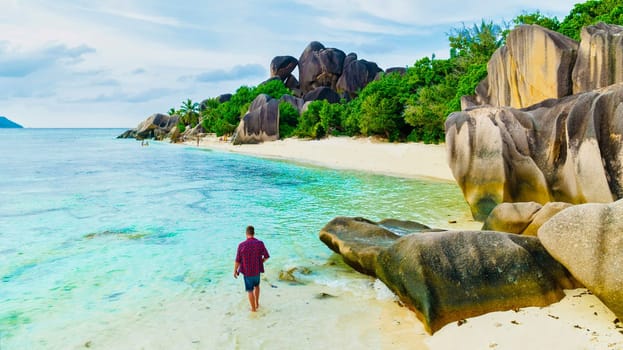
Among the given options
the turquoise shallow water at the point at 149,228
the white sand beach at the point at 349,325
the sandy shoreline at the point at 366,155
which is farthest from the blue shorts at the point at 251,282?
the sandy shoreline at the point at 366,155

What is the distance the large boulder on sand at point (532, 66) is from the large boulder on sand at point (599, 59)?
0.36 meters

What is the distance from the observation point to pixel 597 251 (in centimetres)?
470

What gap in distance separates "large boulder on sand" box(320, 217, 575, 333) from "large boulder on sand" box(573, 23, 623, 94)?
8.72 metres

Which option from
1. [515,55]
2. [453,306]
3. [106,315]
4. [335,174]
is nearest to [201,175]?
[335,174]

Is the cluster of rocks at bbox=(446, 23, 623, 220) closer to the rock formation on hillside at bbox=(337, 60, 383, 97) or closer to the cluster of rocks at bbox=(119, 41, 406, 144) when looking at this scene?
the cluster of rocks at bbox=(119, 41, 406, 144)

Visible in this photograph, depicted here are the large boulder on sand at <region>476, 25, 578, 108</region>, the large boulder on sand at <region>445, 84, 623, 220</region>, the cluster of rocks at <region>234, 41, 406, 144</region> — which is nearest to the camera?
the large boulder on sand at <region>445, 84, 623, 220</region>

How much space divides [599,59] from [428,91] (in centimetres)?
1673

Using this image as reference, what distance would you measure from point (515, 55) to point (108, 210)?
14783 millimetres

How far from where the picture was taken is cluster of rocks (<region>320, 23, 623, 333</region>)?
5.10 meters

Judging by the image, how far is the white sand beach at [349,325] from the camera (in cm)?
470

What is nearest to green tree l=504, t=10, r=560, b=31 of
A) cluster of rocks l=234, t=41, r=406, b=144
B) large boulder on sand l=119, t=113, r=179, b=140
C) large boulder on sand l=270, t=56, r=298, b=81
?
cluster of rocks l=234, t=41, r=406, b=144

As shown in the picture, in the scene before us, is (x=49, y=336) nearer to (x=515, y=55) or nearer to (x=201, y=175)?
(x=515, y=55)

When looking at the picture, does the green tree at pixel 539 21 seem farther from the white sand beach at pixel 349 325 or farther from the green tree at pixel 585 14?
the white sand beach at pixel 349 325

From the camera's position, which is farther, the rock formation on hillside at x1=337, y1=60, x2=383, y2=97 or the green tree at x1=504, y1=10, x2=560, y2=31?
the rock formation on hillside at x1=337, y1=60, x2=383, y2=97
